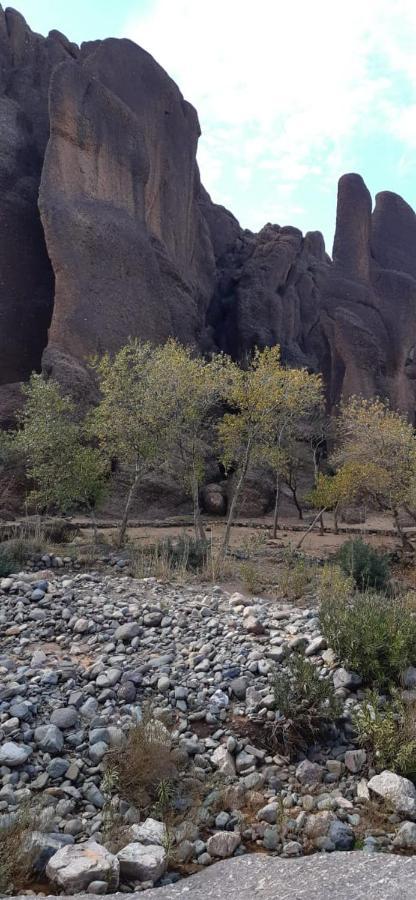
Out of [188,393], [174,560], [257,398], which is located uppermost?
[188,393]

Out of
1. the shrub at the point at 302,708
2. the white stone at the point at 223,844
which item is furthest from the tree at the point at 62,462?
the white stone at the point at 223,844

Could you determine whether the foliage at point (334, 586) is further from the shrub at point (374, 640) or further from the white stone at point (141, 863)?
the white stone at point (141, 863)

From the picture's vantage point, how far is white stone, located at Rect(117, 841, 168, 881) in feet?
14.5

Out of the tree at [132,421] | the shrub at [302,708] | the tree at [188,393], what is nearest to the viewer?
the shrub at [302,708]

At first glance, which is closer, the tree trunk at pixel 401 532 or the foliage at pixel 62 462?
the foliage at pixel 62 462

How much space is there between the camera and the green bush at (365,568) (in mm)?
12773

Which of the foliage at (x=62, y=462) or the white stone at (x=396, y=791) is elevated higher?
the foliage at (x=62, y=462)

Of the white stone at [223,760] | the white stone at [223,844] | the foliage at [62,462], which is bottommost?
the white stone at [223,844]

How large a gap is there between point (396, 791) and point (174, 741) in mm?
2096

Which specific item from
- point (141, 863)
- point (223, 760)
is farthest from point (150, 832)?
point (223, 760)

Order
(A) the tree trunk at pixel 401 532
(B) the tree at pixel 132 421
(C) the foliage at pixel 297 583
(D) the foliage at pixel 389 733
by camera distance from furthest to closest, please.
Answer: (A) the tree trunk at pixel 401 532, (B) the tree at pixel 132 421, (C) the foliage at pixel 297 583, (D) the foliage at pixel 389 733

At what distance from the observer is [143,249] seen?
31172 mm

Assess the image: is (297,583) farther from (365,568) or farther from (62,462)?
(62,462)

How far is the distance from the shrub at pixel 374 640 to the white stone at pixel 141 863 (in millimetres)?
3178
